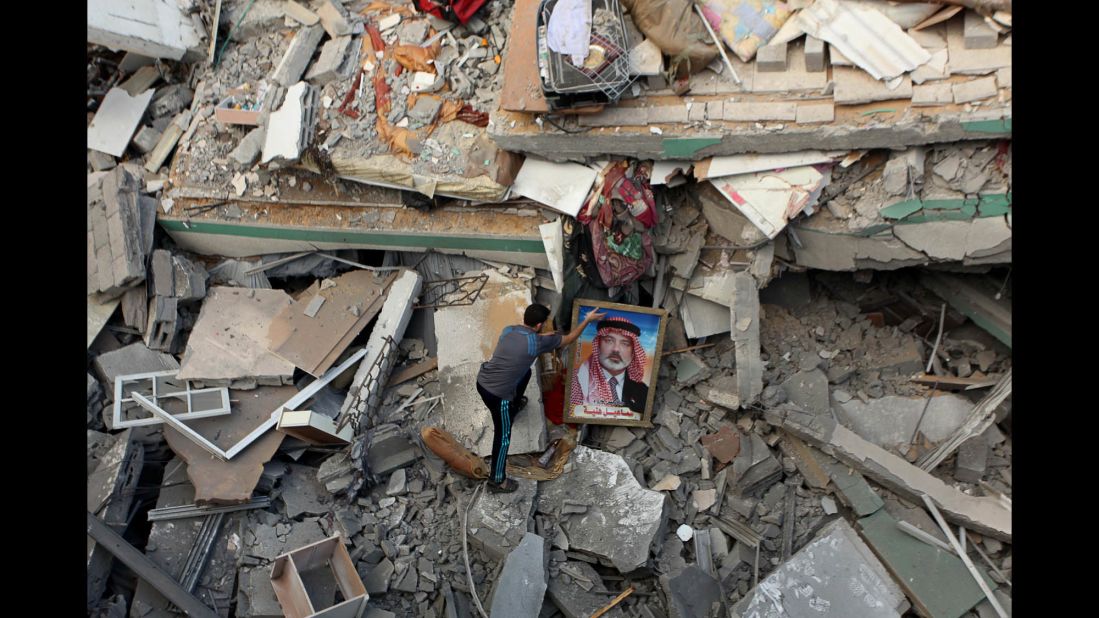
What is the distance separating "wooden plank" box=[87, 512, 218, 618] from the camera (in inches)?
232

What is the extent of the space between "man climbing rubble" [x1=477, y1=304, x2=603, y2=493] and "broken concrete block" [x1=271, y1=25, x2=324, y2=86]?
3307mm

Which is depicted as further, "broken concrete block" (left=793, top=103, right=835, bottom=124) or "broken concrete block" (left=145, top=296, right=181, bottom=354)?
"broken concrete block" (left=145, top=296, right=181, bottom=354)

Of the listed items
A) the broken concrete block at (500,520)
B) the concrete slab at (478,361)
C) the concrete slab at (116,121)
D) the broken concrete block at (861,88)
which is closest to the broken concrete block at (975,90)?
the broken concrete block at (861,88)

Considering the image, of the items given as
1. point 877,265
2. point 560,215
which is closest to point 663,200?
point 560,215

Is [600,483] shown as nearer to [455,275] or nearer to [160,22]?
[455,275]

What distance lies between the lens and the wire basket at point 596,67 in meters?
6.07

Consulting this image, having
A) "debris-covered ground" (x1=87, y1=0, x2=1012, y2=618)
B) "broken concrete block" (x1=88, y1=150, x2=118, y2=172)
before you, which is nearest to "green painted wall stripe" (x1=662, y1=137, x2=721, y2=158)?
"debris-covered ground" (x1=87, y1=0, x2=1012, y2=618)

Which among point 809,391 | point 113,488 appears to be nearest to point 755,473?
point 809,391

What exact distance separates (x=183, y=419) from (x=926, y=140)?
601cm

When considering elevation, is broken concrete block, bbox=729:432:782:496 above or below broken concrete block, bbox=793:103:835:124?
below

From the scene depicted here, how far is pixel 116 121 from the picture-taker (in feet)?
26.1

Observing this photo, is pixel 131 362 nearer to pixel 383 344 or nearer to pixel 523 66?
pixel 383 344

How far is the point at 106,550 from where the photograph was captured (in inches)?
239

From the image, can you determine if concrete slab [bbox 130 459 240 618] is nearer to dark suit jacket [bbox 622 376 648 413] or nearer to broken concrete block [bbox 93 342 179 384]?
broken concrete block [bbox 93 342 179 384]
